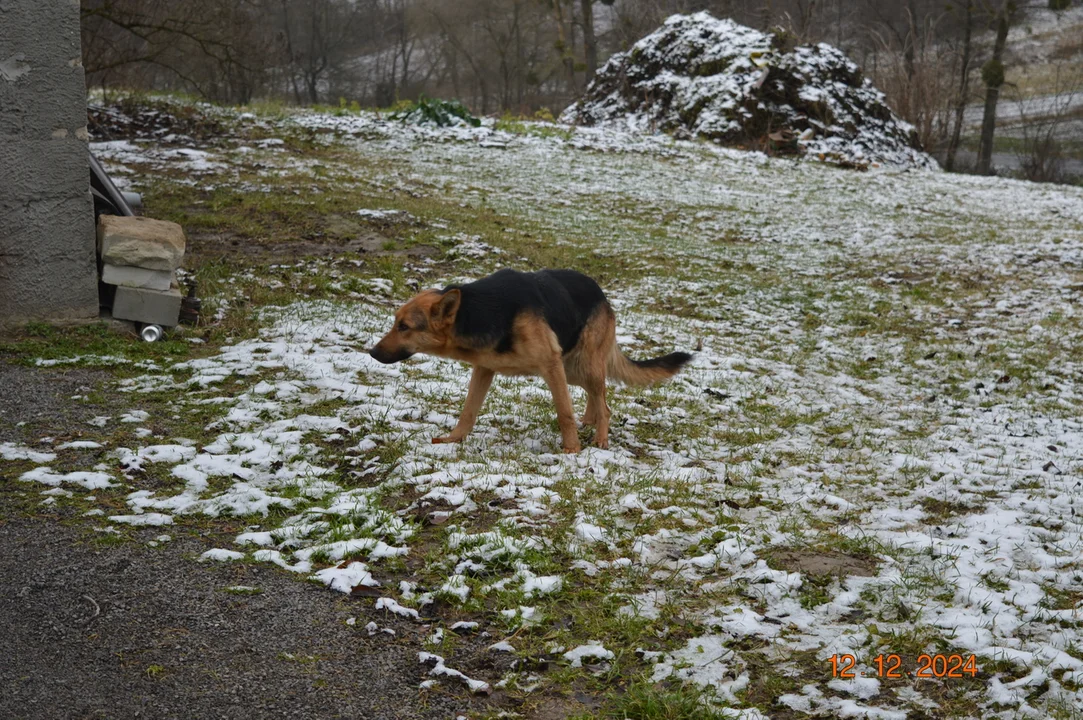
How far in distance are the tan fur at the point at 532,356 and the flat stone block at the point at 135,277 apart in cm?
356

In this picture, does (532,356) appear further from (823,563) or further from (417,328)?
(823,563)

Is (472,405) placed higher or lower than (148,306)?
lower

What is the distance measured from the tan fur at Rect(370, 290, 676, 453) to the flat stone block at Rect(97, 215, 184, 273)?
3413 mm

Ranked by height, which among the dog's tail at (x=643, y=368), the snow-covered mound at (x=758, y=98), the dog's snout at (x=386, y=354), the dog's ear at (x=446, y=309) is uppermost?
the snow-covered mound at (x=758, y=98)

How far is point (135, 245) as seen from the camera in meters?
7.93

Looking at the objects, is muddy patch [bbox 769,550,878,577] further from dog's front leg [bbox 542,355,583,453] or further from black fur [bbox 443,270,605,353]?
black fur [bbox 443,270,605,353]

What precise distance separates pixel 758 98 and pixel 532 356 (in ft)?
79.5

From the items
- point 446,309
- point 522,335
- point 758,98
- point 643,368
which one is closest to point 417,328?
point 446,309

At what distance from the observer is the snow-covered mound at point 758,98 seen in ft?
88.7

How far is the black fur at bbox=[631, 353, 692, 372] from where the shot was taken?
6.81 metres
